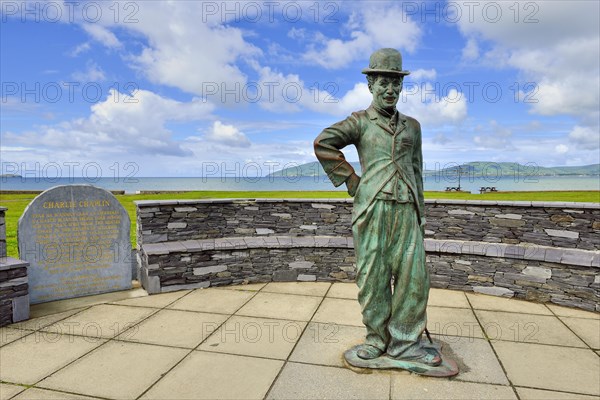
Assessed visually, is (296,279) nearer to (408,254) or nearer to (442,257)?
(442,257)

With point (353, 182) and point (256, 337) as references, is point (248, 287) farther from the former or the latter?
point (353, 182)

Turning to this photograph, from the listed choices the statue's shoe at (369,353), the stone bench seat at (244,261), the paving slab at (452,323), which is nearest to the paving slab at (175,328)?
the stone bench seat at (244,261)

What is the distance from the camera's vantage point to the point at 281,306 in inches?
221

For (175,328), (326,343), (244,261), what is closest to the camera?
(326,343)

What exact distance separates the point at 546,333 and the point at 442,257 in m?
2.04

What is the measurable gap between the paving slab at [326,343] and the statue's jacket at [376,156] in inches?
59.7

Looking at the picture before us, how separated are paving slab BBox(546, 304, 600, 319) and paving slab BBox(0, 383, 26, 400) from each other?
659 cm

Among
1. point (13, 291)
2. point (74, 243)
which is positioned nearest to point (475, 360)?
point (13, 291)

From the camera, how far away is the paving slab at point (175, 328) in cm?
442

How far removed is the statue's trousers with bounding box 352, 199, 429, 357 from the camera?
3521mm

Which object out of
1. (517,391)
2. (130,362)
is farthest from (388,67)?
(130,362)

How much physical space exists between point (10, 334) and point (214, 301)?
8.40 ft

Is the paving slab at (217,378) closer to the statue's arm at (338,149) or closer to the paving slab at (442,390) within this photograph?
the paving slab at (442,390)

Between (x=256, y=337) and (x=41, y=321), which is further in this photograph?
(x=41, y=321)
